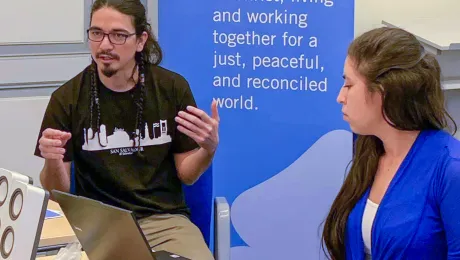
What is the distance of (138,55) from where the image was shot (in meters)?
2.36

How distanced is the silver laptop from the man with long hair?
0.62m

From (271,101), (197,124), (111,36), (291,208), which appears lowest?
(291,208)

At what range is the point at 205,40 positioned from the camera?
283 cm

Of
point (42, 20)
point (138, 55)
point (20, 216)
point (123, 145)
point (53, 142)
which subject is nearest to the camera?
point (20, 216)

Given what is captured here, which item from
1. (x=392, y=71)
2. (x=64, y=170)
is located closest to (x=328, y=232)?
(x=392, y=71)

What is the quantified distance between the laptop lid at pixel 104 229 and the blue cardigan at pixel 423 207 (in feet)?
1.86

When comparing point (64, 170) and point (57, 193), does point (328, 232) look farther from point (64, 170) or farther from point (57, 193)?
point (64, 170)

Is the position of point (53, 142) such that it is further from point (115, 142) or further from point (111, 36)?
point (111, 36)

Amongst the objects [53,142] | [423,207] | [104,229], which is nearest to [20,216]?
[104,229]

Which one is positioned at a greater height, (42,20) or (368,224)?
(42,20)

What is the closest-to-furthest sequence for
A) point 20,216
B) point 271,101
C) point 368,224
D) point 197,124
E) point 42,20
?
1. point 20,216
2. point 368,224
3. point 197,124
4. point 271,101
5. point 42,20

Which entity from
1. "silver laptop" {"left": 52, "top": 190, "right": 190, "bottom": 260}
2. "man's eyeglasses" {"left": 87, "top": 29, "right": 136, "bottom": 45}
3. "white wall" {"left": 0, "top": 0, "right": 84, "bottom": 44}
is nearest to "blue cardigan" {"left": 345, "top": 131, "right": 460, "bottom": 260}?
"silver laptop" {"left": 52, "top": 190, "right": 190, "bottom": 260}

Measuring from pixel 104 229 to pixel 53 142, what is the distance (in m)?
0.60

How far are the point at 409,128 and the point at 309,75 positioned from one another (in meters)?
1.16
